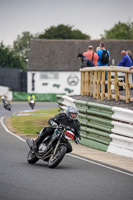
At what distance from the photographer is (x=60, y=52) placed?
83562 millimetres

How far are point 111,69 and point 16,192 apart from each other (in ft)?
29.0

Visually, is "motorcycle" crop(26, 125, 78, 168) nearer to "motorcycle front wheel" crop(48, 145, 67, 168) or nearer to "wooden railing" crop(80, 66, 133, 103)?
"motorcycle front wheel" crop(48, 145, 67, 168)

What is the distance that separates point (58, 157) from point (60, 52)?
72.8m

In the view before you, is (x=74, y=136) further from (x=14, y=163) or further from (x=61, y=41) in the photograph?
(x=61, y=41)

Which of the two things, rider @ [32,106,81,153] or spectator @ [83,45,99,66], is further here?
spectator @ [83,45,99,66]

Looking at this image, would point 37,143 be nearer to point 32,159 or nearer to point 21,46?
point 32,159

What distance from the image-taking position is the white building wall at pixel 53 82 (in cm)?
8119

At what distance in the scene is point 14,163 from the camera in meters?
11.9

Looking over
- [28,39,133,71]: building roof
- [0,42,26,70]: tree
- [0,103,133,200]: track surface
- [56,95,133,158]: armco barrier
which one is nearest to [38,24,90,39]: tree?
[0,42,26,70]: tree

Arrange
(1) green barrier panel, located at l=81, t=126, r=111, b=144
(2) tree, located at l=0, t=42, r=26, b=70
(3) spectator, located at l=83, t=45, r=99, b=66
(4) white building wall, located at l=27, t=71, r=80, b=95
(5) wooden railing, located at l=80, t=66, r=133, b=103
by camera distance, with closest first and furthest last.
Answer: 1. (1) green barrier panel, located at l=81, t=126, r=111, b=144
2. (5) wooden railing, located at l=80, t=66, r=133, b=103
3. (3) spectator, located at l=83, t=45, r=99, b=66
4. (4) white building wall, located at l=27, t=71, r=80, b=95
5. (2) tree, located at l=0, t=42, r=26, b=70

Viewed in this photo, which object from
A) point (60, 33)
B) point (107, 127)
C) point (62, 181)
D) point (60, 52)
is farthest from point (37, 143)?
point (60, 33)

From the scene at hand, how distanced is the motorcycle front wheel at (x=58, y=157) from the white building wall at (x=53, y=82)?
69397 mm

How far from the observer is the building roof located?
82000mm

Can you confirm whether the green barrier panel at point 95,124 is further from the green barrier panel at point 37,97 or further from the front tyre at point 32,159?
the green barrier panel at point 37,97
